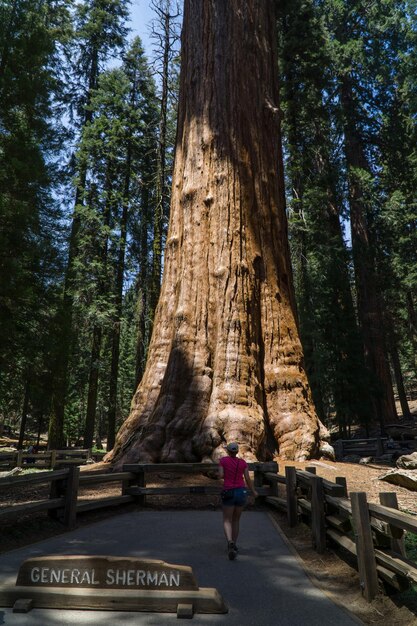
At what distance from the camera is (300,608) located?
3.82 meters

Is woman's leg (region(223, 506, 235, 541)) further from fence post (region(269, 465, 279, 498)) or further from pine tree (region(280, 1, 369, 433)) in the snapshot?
pine tree (region(280, 1, 369, 433))

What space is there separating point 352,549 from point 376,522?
54 cm

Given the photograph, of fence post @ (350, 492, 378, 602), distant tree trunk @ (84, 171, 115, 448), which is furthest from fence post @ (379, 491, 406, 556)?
distant tree trunk @ (84, 171, 115, 448)

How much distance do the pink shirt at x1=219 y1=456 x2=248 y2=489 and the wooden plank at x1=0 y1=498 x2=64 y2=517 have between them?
2.58 metres

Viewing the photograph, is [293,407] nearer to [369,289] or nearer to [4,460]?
[4,460]

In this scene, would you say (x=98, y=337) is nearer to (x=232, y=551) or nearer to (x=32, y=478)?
(x=32, y=478)

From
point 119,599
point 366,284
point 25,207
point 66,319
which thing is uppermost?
point 366,284

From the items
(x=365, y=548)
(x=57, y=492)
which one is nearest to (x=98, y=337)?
(x=57, y=492)

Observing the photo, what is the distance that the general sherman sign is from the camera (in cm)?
382

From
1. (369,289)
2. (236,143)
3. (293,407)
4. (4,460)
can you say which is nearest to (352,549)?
(293,407)

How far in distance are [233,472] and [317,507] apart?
1049 millimetres

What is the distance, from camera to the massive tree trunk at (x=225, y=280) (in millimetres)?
9609

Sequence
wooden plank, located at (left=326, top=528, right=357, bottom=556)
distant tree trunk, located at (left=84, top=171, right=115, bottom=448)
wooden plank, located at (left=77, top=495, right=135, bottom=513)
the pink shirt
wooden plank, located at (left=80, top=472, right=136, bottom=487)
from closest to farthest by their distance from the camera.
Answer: wooden plank, located at (left=326, top=528, right=357, bottom=556) < the pink shirt < wooden plank, located at (left=80, top=472, right=136, bottom=487) < wooden plank, located at (left=77, top=495, right=135, bottom=513) < distant tree trunk, located at (left=84, top=171, right=115, bottom=448)

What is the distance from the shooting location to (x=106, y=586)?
12.7 ft
